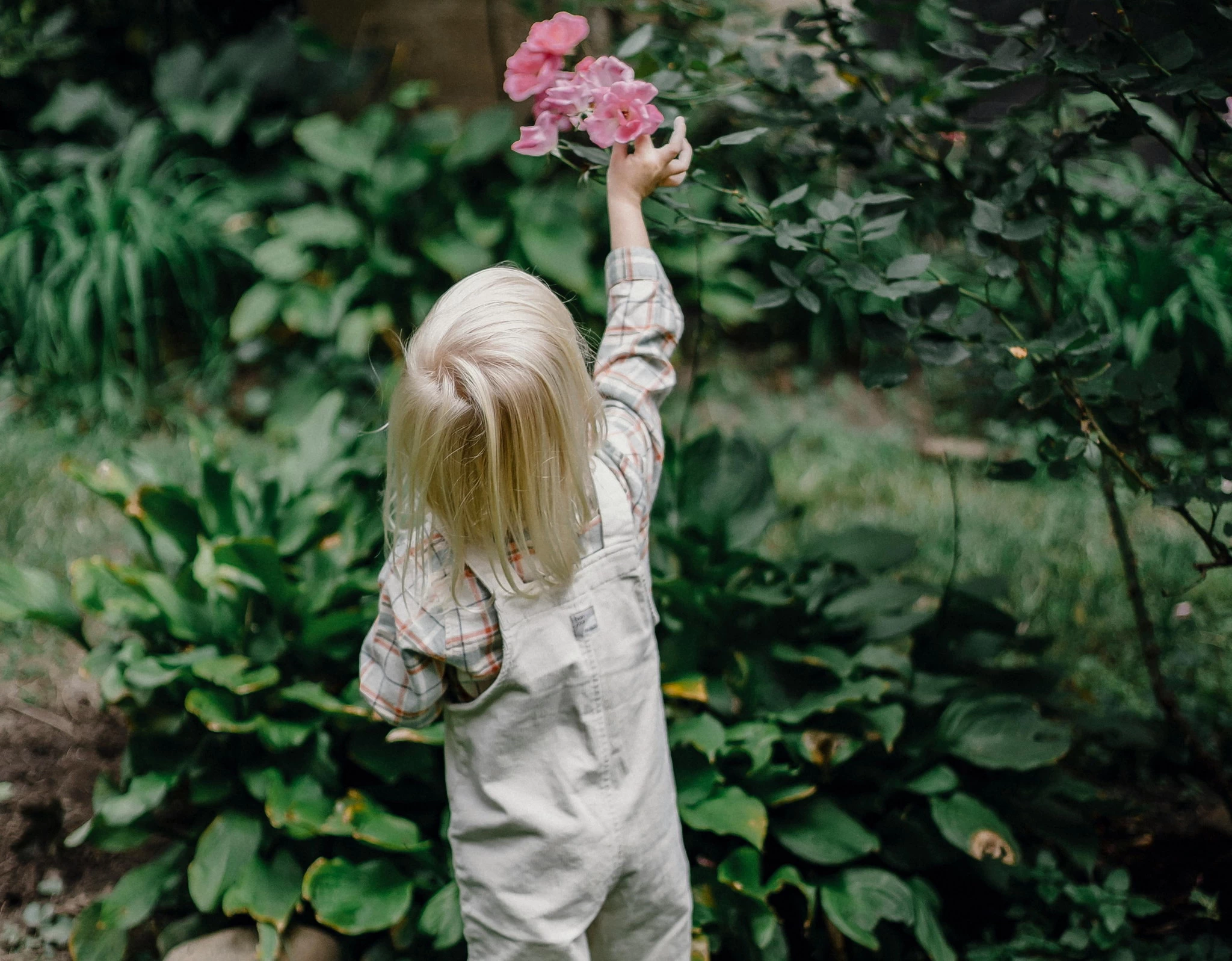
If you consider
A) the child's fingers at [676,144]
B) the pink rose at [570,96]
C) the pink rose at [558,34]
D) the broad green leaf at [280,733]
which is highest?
the pink rose at [558,34]

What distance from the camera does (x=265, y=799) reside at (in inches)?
82.3

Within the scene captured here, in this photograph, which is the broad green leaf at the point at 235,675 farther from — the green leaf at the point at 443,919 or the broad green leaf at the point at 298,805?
the green leaf at the point at 443,919

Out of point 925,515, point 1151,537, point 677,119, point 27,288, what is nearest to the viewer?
point 677,119

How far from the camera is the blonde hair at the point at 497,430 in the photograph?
1270 mm

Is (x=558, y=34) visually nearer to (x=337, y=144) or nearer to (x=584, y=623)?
(x=584, y=623)

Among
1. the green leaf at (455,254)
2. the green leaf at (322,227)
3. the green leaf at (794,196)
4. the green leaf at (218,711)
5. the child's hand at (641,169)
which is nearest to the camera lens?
the child's hand at (641,169)

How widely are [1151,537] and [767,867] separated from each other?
1.93 m

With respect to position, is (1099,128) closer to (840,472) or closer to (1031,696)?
(1031,696)

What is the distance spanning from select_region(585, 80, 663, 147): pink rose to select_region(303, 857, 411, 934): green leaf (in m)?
1.47

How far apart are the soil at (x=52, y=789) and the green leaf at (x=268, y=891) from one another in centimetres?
36

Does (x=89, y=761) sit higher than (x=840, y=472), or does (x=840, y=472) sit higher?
(x=89, y=761)

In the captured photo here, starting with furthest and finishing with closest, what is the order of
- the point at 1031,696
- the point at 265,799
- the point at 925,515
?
the point at 925,515
the point at 1031,696
the point at 265,799

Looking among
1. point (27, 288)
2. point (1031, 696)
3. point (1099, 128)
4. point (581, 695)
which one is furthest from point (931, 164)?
point (27, 288)

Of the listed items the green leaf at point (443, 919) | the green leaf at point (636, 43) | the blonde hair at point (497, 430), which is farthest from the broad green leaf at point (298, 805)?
the green leaf at point (636, 43)
